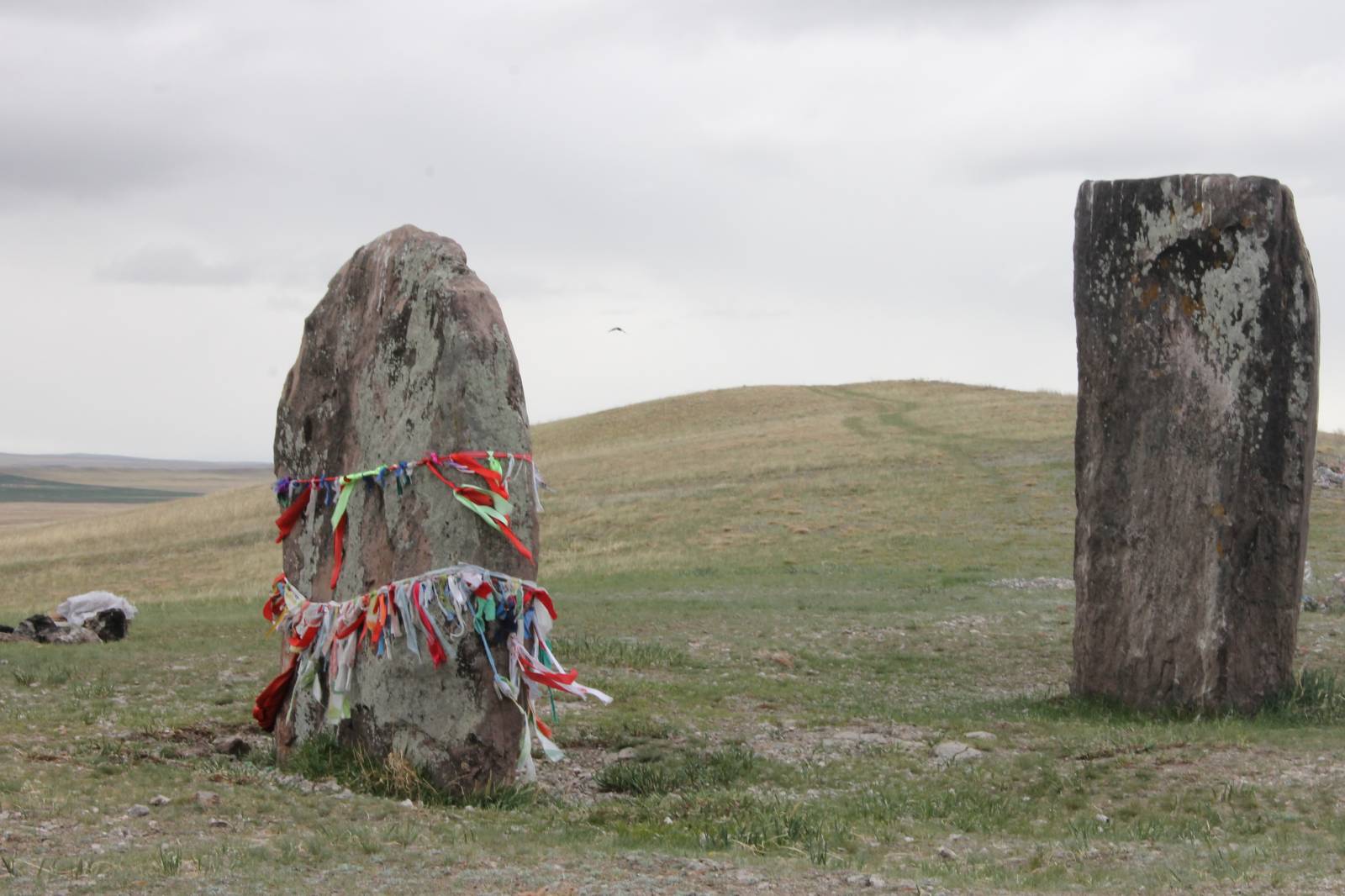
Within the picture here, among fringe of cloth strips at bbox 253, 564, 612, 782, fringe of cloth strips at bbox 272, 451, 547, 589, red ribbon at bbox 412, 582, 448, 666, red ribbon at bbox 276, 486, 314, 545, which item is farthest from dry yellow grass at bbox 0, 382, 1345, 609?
red ribbon at bbox 412, 582, 448, 666

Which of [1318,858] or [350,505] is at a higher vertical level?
[350,505]

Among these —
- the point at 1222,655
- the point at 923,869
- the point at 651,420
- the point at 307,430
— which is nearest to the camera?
the point at 923,869

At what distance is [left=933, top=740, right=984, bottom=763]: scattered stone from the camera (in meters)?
10.8

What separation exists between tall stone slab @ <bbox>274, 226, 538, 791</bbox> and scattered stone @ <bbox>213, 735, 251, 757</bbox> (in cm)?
32

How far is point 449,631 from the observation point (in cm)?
941

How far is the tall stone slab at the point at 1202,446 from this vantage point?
1287cm

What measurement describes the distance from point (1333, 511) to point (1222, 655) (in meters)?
23.7

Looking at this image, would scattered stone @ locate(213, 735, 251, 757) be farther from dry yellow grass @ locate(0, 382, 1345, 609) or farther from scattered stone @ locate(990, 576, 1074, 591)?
dry yellow grass @ locate(0, 382, 1345, 609)

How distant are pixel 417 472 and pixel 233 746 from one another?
2.65 m

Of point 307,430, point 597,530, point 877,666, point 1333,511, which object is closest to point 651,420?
point 597,530

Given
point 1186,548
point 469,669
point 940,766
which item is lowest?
point 940,766

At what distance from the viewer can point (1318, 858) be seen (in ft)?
24.5

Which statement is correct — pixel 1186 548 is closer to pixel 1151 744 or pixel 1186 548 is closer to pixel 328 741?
pixel 1151 744

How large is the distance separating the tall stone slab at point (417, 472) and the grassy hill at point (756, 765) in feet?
1.82
